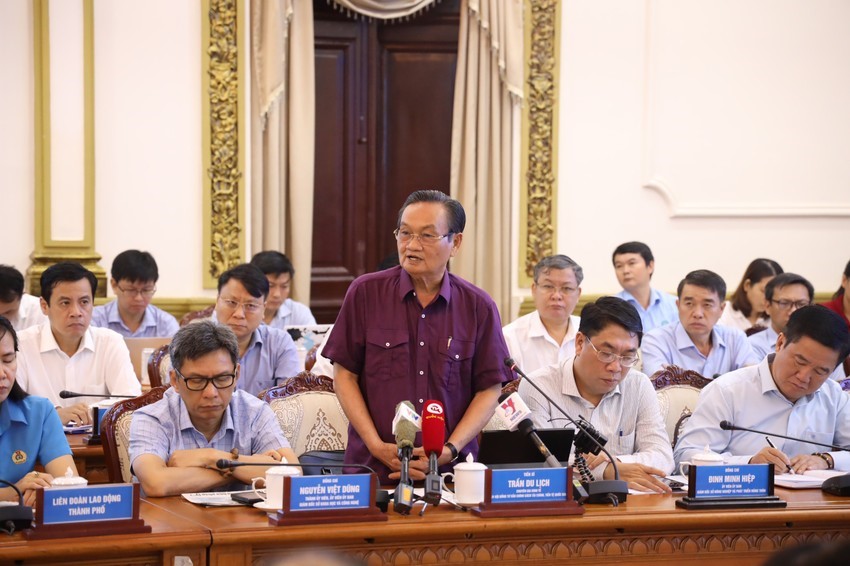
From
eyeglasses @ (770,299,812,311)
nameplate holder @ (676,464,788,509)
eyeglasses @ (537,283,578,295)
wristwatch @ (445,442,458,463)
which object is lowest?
nameplate holder @ (676,464,788,509)

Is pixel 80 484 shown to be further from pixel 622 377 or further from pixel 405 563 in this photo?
pixel 622 377

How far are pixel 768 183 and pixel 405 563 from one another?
498 cm

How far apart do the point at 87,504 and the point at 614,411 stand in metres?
1.53

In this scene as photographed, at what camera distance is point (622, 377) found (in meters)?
3.03

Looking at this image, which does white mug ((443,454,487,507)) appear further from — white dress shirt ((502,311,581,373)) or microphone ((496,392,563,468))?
white dress shirt ((502,311,581,373))

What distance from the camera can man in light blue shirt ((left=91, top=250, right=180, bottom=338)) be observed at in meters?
5.23

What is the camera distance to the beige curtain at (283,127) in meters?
5.94

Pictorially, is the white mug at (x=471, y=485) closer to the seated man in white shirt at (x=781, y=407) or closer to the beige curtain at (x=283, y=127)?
the seated man in white shirt at (x=781, y=407)

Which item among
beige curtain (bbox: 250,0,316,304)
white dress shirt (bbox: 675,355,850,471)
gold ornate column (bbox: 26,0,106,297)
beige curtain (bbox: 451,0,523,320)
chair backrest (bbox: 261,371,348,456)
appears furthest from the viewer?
beige curtain (bbox: 451,0,523,320)

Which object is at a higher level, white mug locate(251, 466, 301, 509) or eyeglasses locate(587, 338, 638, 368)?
eyeglasses locate(587, 338, 638, 368)

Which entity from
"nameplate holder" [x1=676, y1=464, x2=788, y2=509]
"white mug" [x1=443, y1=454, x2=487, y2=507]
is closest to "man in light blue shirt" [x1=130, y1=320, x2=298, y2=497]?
"white mug" [x1=443, y1=454, x2=487, y2=507]

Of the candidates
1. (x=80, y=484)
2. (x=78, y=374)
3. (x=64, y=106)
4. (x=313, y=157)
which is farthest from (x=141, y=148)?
(x=80, y=484)

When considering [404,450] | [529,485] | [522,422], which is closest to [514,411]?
[522,422]

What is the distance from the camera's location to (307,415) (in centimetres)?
335
